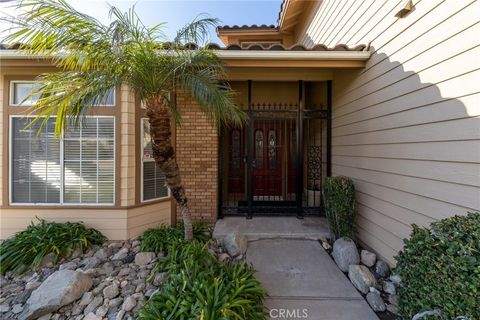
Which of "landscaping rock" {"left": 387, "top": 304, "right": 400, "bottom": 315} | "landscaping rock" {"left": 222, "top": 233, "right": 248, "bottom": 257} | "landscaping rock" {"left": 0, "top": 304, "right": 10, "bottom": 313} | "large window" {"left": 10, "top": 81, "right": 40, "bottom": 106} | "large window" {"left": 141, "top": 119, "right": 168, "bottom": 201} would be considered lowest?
"landscaping rock" {"left": 0, "top": 304, "right": 10, "bottom": 313}

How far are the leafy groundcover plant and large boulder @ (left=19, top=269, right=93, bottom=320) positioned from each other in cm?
84

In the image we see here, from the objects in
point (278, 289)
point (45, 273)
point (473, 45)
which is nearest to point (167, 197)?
point (45, 273)

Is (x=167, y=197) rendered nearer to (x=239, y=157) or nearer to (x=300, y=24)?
(x=239, y=157)

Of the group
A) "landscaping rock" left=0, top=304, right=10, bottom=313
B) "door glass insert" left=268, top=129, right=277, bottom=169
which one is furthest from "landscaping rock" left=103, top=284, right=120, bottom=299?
"door glass insert" left=268, top=129, right=277, bottom=169

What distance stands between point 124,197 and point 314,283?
10.5ft

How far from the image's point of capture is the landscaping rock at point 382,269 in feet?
9.86

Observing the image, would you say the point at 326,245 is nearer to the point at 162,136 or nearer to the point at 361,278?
the point at 361,278

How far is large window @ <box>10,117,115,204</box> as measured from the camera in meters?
3.87

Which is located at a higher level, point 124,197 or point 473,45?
point 473,45

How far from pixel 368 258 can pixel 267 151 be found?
276cm

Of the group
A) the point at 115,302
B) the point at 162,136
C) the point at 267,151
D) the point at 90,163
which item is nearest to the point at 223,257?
the point at 115,302

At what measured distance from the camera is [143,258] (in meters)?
3.25

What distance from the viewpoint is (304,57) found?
11.8 ft

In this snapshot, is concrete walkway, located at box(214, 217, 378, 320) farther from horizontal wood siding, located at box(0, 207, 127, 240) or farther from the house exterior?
horizontal wood siding, located at box(0, 207, 127, 240)
